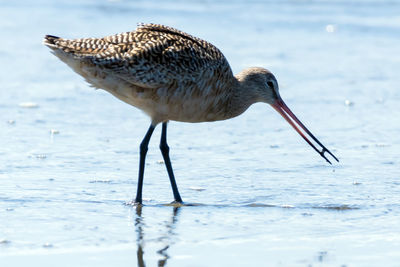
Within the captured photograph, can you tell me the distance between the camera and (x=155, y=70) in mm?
5887

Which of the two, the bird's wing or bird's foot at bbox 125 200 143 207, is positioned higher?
the bird's wing

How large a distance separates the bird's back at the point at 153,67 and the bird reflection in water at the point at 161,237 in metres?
0.77

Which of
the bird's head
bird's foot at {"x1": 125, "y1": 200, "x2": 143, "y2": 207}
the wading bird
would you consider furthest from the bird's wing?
bird's foot at {"x1": 125, "y1": 200, "x2": 143, "y2": 207}

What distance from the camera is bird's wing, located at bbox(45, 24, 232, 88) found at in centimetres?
585

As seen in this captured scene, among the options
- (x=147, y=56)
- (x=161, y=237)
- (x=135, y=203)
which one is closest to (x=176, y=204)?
(x=135, y=203)

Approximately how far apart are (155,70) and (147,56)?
115mm

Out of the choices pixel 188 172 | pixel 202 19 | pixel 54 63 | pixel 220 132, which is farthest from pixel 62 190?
pixel 202 19

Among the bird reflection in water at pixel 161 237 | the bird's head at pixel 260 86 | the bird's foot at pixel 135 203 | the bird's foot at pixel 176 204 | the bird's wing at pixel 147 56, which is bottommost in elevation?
the bird's foot at pixel 135 203

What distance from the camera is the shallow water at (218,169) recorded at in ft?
16.1

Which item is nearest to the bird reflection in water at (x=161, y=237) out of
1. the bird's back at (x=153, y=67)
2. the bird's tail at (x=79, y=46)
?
the bird's back at (x=153, y=67)

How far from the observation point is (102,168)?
675cm

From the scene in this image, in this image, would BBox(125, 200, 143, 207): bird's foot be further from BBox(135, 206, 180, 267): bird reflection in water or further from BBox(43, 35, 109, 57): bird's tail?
BBox(43, 35, 109, 57): bird's tail

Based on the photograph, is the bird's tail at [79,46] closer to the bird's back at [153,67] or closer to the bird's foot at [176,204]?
the bird's back at [153,67]

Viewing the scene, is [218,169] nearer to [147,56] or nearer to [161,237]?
[147,56]
